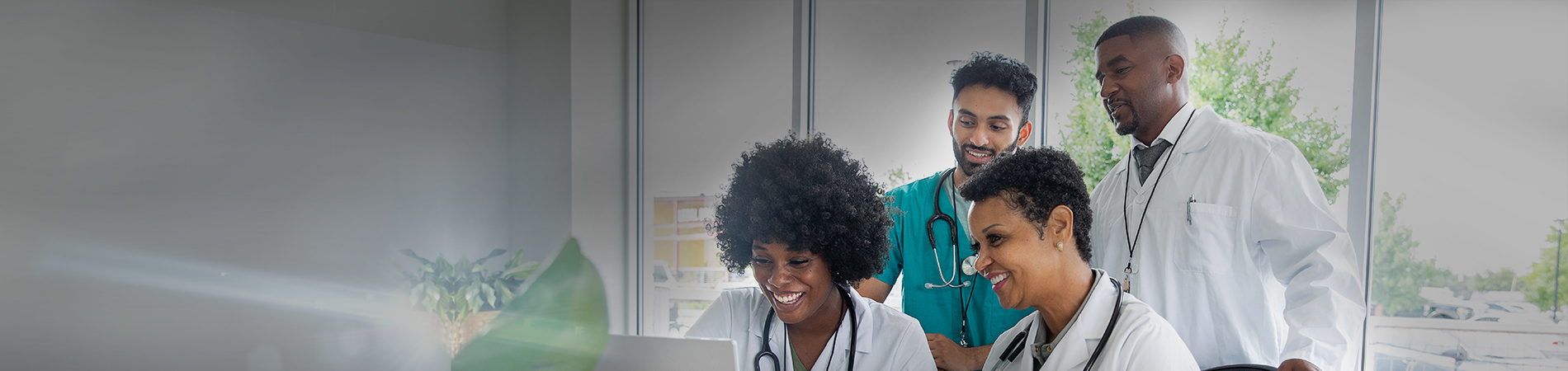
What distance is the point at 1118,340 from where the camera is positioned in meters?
1.24

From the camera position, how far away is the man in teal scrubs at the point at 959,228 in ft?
7.20

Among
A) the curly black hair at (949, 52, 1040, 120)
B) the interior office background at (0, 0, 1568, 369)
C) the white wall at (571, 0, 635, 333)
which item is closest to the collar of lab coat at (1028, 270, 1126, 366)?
the curly black hair at (949, 52, 1040, 120)

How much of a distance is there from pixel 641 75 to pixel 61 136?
2618mm

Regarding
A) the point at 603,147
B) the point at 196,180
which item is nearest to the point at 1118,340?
the point at 196,180

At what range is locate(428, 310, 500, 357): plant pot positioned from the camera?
9.07 feet

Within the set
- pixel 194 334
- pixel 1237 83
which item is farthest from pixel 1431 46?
pixel 194 334

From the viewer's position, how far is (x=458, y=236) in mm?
3006

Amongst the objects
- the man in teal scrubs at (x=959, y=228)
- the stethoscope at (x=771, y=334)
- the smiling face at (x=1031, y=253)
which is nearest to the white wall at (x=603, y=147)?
the man in teal scrubs at (x=959, y=228)

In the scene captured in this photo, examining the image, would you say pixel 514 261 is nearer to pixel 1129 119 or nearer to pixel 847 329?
pixel 847 329

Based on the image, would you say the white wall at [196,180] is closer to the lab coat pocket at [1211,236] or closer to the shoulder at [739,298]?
the shoulder at [739,298]

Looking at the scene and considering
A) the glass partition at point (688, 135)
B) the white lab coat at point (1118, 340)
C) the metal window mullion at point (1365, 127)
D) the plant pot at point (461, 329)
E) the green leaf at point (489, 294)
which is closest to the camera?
the white lab coat at point (1118, 340)

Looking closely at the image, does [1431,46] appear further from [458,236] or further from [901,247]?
[458,236]

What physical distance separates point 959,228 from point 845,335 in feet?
2.28

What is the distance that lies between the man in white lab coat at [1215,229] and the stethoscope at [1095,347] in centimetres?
52
